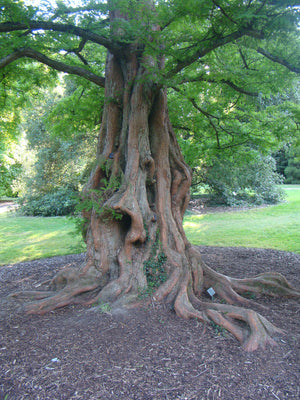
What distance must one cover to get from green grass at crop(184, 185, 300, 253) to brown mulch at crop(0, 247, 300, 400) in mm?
5432

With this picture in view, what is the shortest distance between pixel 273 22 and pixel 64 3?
3.13m

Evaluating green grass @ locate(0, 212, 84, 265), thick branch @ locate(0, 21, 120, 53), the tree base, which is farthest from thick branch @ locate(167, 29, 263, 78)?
green grass @ locate(0, 212, 84, 265)

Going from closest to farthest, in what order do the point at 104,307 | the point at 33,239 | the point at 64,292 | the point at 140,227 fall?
the point at 104,307
the point at 64,292
the point at 140,227
the point at 33,239

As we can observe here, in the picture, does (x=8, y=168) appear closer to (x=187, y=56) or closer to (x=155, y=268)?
(x=155, y=268)

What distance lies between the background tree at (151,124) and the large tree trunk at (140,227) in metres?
0.02

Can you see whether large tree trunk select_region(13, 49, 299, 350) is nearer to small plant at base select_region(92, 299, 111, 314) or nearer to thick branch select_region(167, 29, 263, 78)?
small plant at base select_region(92, 299, 111, 314)

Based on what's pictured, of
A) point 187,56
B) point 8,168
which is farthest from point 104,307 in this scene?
point 8,168

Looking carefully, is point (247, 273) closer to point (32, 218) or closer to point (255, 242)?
point (255, 242)

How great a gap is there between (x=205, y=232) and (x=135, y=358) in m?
8.76

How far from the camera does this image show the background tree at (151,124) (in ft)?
13.3

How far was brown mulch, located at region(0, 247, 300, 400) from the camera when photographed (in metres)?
2.82

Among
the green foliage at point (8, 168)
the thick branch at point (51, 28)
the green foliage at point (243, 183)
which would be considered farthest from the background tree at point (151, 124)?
the green foliage at point (243, 183)

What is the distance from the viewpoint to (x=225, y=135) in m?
7.68

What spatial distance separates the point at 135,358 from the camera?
10.7ft
